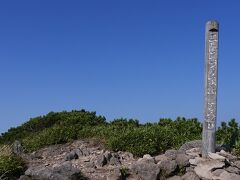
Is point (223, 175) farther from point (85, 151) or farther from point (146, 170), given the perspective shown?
point (85, 151)

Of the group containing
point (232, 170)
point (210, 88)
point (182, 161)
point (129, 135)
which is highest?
point (210, 88)

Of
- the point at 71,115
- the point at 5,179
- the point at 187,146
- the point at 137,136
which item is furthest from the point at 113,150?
the point at 71,115

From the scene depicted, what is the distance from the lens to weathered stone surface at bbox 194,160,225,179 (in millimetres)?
12734

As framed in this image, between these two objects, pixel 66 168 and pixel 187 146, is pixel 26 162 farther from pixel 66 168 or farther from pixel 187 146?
pixel 187 146

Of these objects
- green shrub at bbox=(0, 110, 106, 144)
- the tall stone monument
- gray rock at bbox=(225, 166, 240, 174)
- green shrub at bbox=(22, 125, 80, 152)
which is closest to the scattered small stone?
gray rock at bbox=(225, 166, 240, 174)

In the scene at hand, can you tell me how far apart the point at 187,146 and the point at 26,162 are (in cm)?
448

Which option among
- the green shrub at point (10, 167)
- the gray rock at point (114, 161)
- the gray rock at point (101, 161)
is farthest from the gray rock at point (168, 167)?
the green shrub at point (10, 167)

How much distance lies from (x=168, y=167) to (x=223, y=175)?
4.64 feet

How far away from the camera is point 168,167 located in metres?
13.2

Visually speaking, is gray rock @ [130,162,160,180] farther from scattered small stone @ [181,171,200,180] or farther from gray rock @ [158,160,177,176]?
scattered small stone @ [181,171,200,180]

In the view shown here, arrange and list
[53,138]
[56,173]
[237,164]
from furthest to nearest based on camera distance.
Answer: [53,138] < [237,164] < [56,173]

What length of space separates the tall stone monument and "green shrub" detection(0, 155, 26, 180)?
187 inches

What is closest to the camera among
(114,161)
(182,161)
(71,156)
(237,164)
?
(182,161)

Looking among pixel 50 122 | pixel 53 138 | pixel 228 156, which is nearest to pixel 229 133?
pixel 228 156
